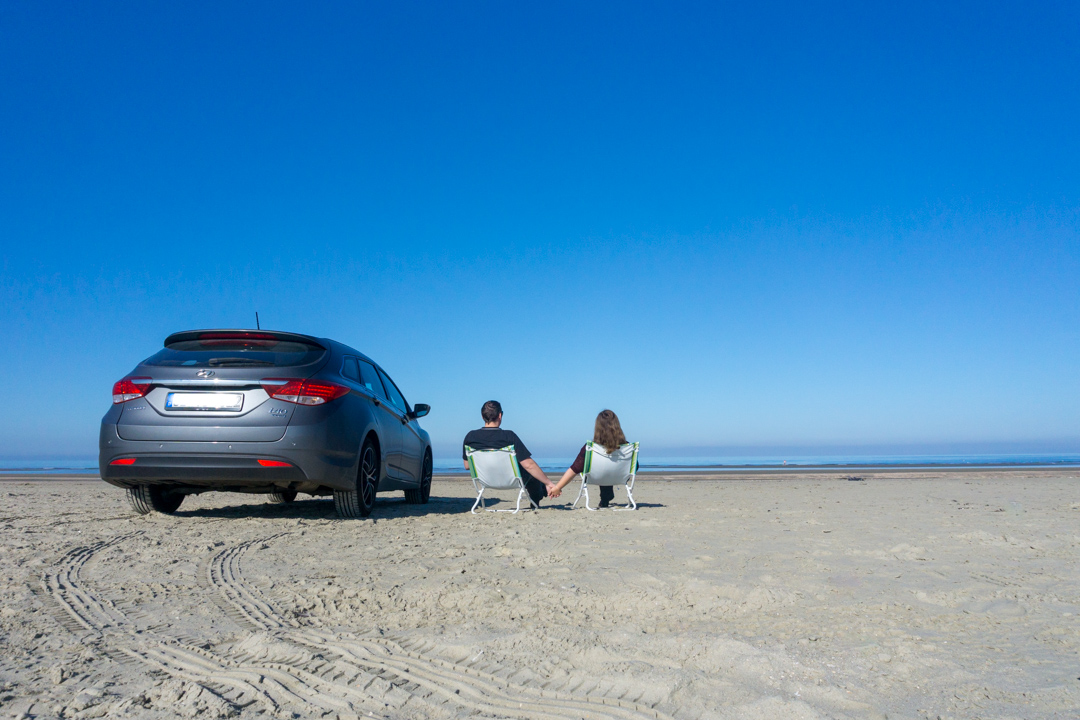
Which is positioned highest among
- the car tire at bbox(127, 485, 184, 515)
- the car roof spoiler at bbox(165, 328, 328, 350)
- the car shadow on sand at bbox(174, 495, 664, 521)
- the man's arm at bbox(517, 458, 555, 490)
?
the car roof spoiler at bbox(165, 328, 328, 350)

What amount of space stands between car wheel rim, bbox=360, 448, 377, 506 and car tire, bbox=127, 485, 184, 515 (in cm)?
188

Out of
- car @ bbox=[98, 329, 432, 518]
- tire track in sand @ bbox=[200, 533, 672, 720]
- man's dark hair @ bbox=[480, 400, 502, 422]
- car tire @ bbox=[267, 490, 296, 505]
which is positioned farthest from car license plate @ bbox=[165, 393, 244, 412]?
man's dark hair @ bbox=[480, 400, 502, 422]

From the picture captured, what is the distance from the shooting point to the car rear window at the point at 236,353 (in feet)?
19.1

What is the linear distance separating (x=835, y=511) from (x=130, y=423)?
22.8 feet

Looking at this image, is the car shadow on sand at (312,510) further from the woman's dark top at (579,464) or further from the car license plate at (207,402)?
the car license plate at (207,402)

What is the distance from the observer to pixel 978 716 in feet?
6.88

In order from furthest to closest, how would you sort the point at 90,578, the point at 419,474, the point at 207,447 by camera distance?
the point at 419,474, the point at 207,447, the point at 90,578

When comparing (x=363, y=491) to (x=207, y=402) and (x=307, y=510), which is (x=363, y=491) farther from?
(x=207, y=402)

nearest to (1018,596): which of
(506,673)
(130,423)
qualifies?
(506,673)

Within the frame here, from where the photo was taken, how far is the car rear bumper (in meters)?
5.61

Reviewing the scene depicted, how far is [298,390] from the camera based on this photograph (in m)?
5.76

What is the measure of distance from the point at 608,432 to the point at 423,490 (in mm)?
2867

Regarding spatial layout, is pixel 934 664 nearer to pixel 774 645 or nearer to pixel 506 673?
pixel 774 645

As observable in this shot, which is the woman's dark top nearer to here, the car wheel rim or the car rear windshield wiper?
the car wheel rim
